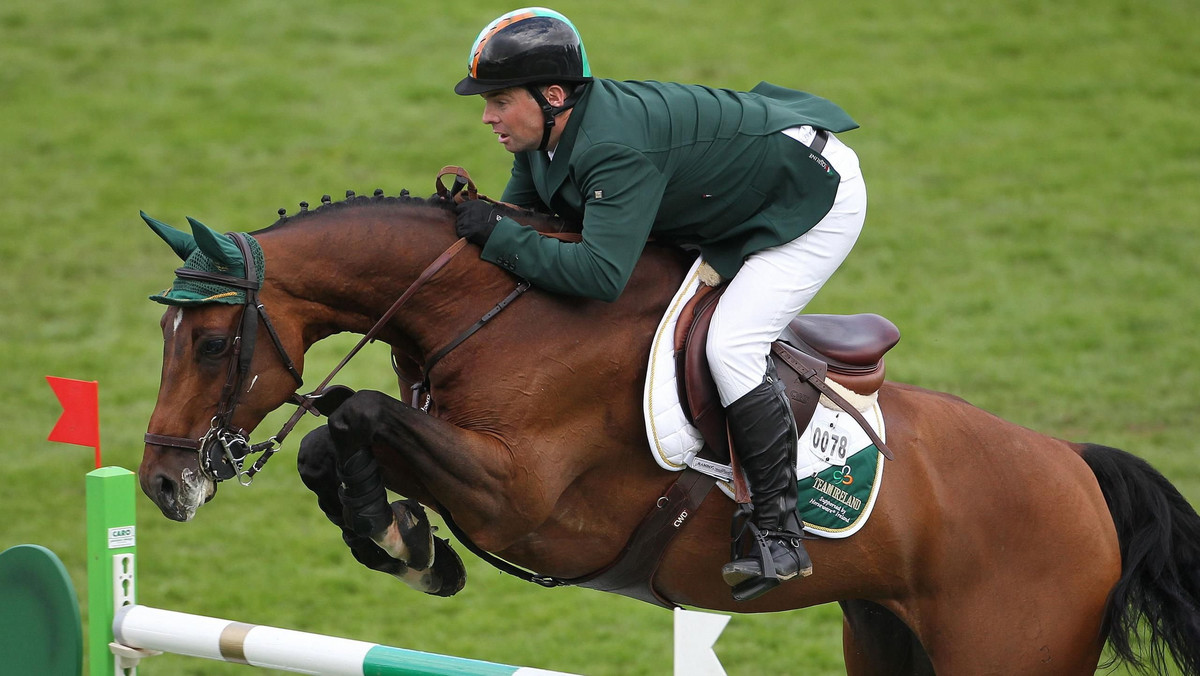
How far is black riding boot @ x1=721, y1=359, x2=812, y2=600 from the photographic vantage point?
3.55 m

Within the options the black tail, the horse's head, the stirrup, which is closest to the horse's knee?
the horse's head

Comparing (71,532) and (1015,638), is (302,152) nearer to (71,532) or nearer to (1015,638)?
(71,532)

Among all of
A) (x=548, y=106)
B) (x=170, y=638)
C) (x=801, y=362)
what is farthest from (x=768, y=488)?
(x=170, y=638)

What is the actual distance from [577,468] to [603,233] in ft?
2.27

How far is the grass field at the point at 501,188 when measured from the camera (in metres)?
7.34

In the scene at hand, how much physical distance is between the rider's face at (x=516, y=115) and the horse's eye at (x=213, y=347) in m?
0.92

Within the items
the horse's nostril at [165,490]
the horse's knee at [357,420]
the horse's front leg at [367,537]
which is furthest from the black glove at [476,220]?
the horse's nostril at [165,490]

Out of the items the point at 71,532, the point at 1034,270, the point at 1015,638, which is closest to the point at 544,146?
the point at 1015,638

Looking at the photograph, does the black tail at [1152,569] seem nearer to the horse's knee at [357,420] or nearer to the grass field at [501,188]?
the grass field at [501,188]

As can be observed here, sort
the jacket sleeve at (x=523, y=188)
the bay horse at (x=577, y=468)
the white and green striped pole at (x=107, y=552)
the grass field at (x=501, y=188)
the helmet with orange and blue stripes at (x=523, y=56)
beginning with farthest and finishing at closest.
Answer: the grass field at (x=501, y=188), the jacket sleeve at (x=523, y=188), the white and green striped pole at (x=107, y=552), the helmet with orange and blue stripes at (x=523, y=56), the bay horse at (x=577, y=468)

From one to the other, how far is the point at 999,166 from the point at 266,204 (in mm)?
6892

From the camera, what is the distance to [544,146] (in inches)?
141

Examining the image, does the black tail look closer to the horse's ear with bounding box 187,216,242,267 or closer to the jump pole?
the jump pole

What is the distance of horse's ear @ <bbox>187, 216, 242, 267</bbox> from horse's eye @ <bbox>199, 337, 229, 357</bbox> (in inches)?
7.9
